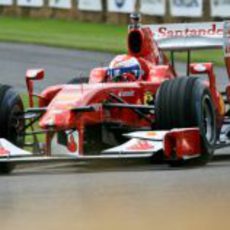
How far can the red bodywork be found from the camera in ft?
37.7

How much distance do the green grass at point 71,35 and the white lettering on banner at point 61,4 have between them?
726 millimetres

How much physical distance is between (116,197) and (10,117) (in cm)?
332

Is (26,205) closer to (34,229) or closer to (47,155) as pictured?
(34,229)

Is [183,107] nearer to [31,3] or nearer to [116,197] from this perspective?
[116,197]

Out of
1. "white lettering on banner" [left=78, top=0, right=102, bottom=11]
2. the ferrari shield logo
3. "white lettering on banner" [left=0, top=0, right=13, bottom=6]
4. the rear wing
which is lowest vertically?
"white lettering on banner" [left=0, top=0, right=13, bottom=6]

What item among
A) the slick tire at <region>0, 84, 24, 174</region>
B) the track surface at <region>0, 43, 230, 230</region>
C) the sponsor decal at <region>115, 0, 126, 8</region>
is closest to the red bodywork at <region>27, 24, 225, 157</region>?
the slick tire at <region>0, 84, 24, 174</region>

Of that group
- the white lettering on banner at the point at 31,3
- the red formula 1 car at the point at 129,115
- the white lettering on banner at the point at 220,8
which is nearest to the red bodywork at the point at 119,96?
the red formula 1 car at the point at 129,115

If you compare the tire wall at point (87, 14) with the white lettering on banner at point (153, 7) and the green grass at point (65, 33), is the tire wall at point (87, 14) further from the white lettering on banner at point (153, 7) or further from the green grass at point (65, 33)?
the green grass at point (65, 33)

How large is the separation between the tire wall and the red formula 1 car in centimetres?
2282

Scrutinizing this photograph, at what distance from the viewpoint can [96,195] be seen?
932 cm

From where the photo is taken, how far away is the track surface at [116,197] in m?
7.72

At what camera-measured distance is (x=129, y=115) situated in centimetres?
1246

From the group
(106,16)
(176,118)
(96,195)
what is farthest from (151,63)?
(106,16)

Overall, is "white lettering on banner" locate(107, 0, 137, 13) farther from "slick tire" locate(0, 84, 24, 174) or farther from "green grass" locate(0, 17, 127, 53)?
"slick tire" locate(0, 84, 24, 174)
